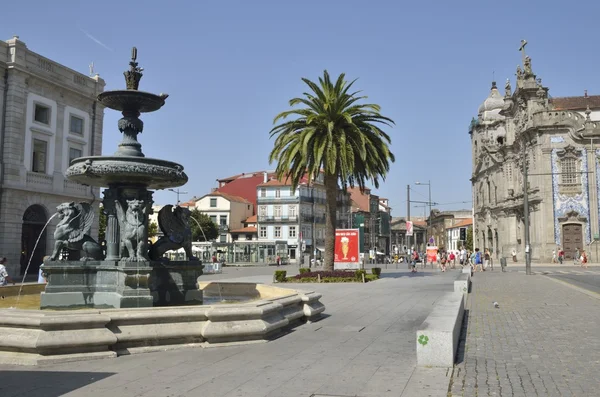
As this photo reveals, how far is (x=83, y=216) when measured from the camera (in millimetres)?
10508

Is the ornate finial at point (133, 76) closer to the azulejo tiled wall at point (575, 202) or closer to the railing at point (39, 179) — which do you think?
the railing at point (39, 179)

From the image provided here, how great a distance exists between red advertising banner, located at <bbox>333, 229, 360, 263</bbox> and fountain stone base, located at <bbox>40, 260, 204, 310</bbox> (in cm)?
2203

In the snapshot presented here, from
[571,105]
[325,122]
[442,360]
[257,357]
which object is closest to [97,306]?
[257,357]

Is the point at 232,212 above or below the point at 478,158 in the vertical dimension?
below

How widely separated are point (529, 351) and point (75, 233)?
821 cm

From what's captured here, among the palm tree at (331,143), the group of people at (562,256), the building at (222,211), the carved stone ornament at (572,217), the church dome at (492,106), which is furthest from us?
the church dome at (492,106)

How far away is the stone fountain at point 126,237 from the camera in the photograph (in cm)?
973

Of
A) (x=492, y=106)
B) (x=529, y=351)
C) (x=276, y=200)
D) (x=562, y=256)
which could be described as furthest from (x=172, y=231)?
(x=492, y=106)

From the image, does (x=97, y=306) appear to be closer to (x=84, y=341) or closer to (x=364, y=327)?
(x=84, y=341)

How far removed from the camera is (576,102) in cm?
6681

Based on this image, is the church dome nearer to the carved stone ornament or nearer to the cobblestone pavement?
the carved stone ornament

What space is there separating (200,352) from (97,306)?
3.07 metres

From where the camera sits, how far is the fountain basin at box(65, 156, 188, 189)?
9883 mm

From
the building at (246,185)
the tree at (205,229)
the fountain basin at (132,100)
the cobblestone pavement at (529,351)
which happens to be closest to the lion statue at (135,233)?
the fountain basin at (132,100)
